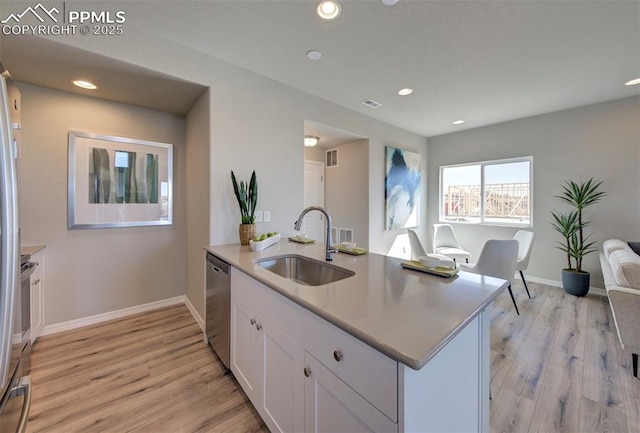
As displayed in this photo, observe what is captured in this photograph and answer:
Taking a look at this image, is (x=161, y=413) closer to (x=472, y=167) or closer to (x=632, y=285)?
(x=632, y=285)

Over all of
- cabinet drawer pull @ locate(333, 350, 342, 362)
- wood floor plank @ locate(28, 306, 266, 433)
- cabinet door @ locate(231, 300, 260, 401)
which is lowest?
wood floor plank @ locate(28, 306, 266, 433)

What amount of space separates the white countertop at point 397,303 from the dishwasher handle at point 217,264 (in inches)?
9.4

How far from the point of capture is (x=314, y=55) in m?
2.28

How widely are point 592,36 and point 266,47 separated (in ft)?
9.00

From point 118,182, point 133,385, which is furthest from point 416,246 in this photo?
point 118,182

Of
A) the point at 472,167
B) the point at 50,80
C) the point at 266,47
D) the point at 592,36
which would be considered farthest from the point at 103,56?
the point at 472,167

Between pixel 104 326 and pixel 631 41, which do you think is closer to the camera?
pixel 631 41

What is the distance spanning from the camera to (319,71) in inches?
101

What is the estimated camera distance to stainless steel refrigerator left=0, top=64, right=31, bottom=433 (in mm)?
711

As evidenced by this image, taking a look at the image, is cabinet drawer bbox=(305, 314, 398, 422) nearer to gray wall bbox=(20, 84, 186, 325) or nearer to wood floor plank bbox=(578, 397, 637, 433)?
wood floor plank bbox=(578, 397, 637, 433)

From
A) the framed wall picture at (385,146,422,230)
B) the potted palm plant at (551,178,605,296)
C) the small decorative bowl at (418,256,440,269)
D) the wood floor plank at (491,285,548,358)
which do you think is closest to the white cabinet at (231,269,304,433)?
the small decorative bowl at (418,256,440,269)

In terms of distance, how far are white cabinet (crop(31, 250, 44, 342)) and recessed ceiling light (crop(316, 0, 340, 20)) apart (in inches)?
123

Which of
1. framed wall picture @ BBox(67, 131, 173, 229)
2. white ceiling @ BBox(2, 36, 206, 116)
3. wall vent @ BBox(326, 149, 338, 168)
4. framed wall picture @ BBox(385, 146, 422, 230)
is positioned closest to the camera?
white ceiling @ BBox(2, 36, 206, 116)

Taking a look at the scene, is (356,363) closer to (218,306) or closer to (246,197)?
(218,306)
